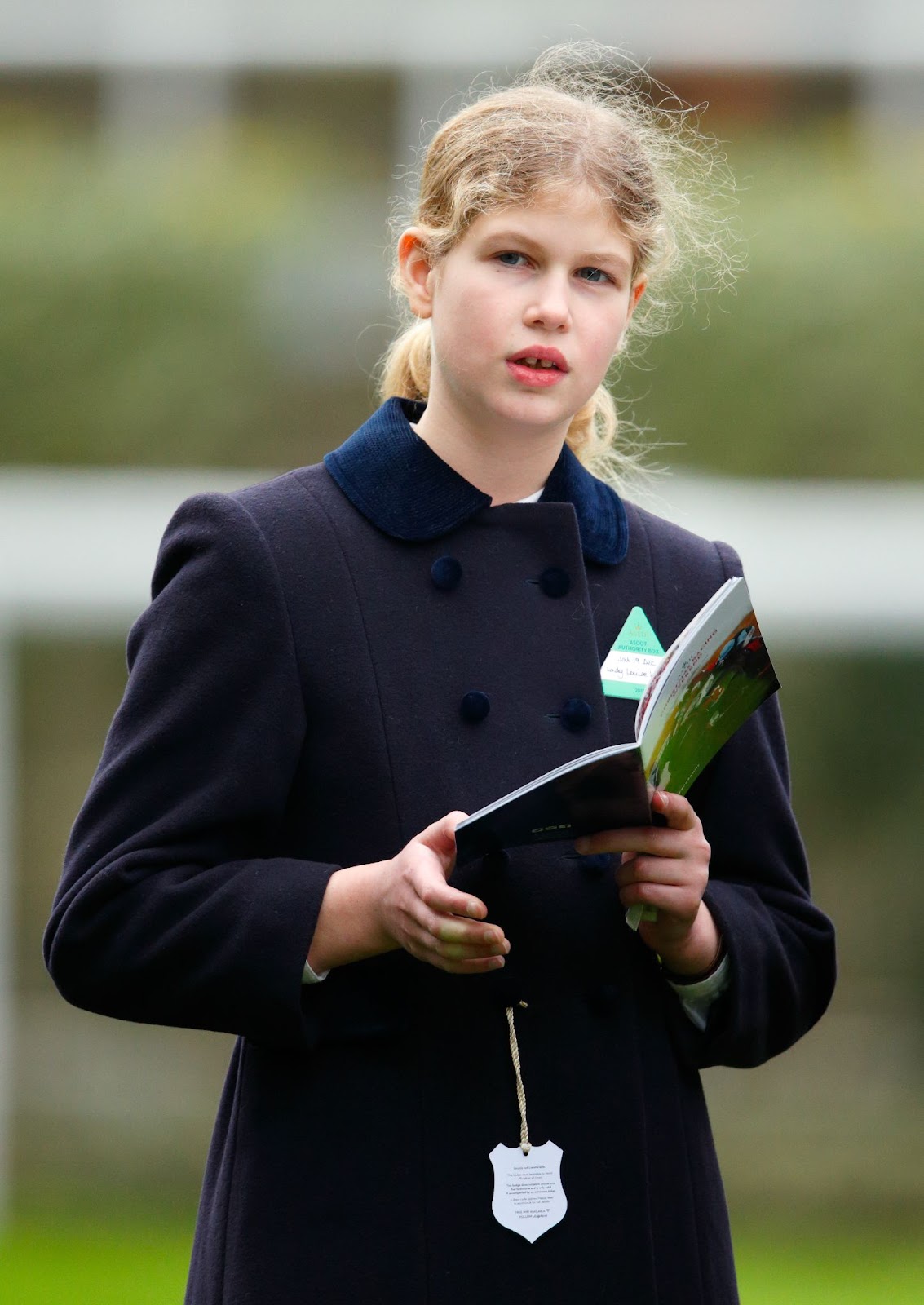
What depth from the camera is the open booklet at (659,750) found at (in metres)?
1.48

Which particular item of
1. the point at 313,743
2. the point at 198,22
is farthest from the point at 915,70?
the point at 313,743

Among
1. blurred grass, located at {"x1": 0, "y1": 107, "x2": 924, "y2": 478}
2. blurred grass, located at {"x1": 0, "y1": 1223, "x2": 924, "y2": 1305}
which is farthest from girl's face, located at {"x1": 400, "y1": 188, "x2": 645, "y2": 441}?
blurred grass, located at {"x1": 0, "y1": 107, "x2": 924, "y2": 478}

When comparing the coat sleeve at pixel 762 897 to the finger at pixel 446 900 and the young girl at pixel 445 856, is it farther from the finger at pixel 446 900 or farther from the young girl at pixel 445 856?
the finger at pixel 446 900

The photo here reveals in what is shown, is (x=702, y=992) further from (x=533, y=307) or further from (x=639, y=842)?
(x=533, y=307)

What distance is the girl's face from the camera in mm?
1778

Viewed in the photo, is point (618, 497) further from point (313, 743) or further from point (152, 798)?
point (152, 798)

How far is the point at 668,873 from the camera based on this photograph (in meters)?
1.68

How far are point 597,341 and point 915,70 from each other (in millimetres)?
5329

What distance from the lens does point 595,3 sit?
258 inches

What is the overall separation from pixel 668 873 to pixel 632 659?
29 centimetres

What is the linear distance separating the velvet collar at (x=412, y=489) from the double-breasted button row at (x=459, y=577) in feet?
0.12

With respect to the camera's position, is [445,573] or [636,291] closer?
[445,573]

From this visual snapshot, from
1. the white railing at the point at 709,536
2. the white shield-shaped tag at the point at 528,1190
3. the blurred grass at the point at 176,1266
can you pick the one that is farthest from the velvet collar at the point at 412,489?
the white railing at the point at 709,536

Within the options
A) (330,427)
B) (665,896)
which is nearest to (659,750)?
(665,896)
